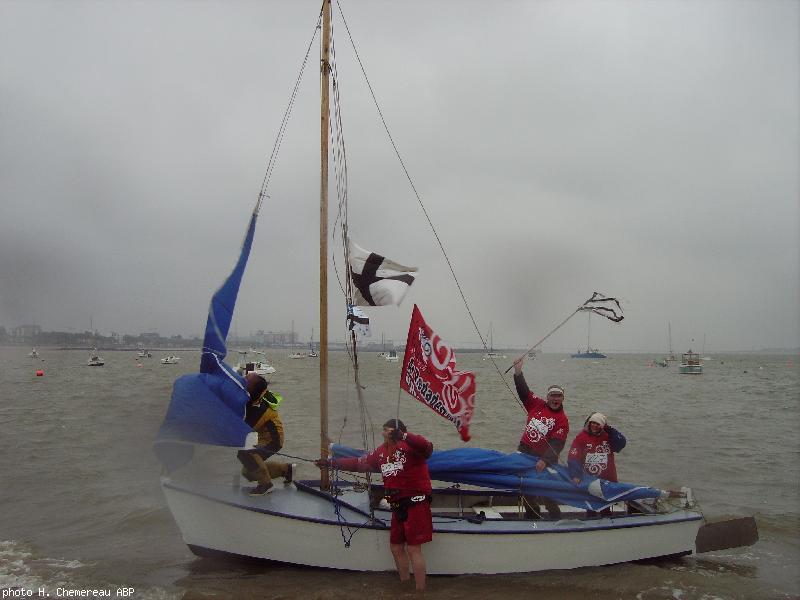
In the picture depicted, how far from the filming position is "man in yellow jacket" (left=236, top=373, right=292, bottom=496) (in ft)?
23.4

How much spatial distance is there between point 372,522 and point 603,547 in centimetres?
301

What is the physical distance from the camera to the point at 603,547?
695cm

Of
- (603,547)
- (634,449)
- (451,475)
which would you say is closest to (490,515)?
(451,475)

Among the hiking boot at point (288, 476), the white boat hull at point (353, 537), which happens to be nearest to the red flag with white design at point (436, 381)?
the white boat hull at point (353, 537)

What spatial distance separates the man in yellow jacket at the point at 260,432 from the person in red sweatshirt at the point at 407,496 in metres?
1.67

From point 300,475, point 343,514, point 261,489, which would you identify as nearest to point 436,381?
point 343,514

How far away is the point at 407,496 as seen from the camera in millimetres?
6297

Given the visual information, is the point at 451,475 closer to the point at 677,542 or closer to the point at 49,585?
the point at 677,542

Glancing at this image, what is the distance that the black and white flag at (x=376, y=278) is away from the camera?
25.2 feet

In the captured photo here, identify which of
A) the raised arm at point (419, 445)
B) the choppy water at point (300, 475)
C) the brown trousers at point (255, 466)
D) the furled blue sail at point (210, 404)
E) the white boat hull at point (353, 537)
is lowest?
the choppy water at point (300, 475)

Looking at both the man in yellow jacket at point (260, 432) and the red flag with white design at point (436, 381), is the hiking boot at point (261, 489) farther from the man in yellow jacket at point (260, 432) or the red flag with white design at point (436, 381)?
the red flag with white design at point (436, 381)

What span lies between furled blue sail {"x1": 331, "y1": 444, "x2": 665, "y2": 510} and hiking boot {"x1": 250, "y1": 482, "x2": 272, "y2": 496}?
84.3 inches

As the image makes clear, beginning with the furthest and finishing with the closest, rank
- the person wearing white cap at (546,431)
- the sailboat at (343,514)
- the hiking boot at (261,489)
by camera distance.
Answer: the person wearing white cap at (546,431) < the hiking boot at (261,489) < the sailboat at (343,514)

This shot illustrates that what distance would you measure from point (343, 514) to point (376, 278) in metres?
3.15
